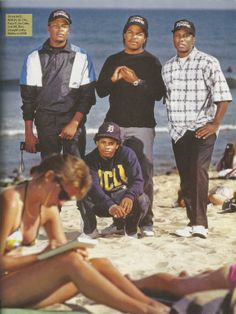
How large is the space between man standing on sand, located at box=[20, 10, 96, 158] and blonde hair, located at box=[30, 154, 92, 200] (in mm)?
157

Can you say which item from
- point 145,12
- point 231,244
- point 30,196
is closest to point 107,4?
point 145,12

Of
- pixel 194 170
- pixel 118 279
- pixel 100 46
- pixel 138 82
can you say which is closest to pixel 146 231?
pixel 194 170

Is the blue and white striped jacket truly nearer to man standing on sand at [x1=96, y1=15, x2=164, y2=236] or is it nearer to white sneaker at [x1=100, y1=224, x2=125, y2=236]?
man standing on sand at [x1=96, y1=15, x2=164, y2=236]

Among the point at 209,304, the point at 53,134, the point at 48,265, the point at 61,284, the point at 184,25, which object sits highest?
Result: the point at 184,25

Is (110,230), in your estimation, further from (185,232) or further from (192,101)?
(192,101)

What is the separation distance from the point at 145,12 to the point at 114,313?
1.69m

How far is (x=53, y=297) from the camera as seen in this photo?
12.9 ft

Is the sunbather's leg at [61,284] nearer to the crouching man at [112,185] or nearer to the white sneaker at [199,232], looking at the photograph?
the crouching man at [112,185]

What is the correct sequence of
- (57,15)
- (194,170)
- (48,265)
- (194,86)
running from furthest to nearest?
(194,170), (194,86), (57,15), (48,265)

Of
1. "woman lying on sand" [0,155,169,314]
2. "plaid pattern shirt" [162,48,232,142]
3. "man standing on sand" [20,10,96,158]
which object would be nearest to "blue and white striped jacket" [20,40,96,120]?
"man standing on sand" [20,10,96,158]

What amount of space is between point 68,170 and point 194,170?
2.94 feet

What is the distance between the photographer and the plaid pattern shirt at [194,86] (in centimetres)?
430

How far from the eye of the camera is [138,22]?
4.22 metres

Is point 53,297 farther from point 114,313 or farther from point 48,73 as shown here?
point 48,73
